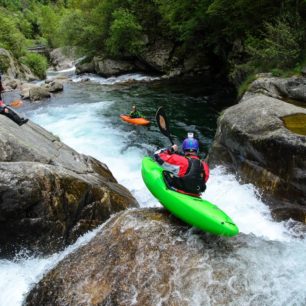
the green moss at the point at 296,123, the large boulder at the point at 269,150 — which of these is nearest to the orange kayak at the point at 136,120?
the large boulder at the point at 269,150

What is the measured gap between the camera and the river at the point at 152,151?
4.07 m

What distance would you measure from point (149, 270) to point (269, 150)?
3.57 meters

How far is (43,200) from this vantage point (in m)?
4.78

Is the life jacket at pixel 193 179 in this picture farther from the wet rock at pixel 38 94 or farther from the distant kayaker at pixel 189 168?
the wet rock at pixel 38 94

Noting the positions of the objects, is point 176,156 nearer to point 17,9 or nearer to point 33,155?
point 33,155

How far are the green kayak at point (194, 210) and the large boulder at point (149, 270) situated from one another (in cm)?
19

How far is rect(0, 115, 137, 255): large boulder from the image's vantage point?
15.1ft

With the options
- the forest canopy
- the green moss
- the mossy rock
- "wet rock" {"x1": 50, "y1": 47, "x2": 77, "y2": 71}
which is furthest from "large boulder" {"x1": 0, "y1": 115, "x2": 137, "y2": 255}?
"wet rock" {"x1": 50, "y1": 47, "x2": 77, "y2": 71}

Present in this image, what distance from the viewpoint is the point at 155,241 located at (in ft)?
14.7

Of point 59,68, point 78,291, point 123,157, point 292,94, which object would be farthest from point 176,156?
point 59,68

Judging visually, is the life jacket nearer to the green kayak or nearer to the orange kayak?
the green kayak

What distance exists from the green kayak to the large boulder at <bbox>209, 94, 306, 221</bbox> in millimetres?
1863

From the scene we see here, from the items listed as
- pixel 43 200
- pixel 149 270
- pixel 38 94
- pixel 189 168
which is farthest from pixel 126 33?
pixel 149 270

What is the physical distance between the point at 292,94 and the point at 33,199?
7.65 m
